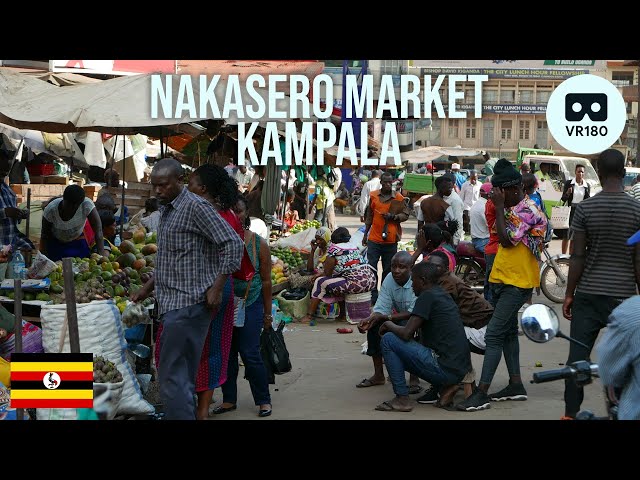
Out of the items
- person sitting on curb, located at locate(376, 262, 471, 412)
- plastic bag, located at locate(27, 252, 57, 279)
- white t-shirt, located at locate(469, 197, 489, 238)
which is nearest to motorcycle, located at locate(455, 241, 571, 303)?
white t-shirt, located at locate(469, 197, 489, 238)

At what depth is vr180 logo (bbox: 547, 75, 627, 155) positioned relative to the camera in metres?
9.48

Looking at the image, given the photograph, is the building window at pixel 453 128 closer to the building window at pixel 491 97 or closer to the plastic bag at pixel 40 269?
the building window at pixel 491 97

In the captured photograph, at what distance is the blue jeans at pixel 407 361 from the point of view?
659cm

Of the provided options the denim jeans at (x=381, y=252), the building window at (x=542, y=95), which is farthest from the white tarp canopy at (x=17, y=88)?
the building window at (x=542, y=95)

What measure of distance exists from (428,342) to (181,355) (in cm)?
223

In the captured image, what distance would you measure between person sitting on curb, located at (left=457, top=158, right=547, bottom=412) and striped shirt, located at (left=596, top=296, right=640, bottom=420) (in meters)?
3.28

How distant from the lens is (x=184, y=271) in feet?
16.8

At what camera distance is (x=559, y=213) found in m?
20.2

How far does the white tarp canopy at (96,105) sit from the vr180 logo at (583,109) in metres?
3.66

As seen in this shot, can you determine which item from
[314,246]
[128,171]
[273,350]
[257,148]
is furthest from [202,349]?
[128,171]

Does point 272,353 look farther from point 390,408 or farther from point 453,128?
point 453,128

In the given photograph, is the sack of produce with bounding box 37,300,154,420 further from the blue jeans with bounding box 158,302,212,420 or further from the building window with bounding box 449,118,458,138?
the building window with bounding box 449,118,458,138
